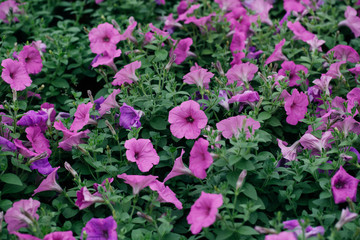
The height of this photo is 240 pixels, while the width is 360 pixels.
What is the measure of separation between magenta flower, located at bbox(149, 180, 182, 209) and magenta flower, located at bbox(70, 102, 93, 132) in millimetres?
596

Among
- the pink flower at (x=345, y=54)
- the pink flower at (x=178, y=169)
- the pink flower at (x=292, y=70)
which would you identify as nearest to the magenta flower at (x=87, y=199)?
the pink flower at (x=178, y=169)

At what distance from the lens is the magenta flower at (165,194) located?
223cm

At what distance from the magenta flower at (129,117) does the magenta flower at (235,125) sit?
0.49m

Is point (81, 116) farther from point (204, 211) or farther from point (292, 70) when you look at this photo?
point (292, 70)

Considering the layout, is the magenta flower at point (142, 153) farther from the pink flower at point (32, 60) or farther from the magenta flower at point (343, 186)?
the pink flower at point (32, 60)

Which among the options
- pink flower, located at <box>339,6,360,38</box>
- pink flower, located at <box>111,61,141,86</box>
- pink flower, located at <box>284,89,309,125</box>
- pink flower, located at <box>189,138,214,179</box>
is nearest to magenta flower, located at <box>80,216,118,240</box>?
pink flower, located at <box>189,138,214,179</box>

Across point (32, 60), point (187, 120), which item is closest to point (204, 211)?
point (187, 120)

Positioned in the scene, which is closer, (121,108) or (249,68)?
(121,108)

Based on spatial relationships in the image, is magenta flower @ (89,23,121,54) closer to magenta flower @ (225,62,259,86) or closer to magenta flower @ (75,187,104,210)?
magenta flower @ (225,62,259,86)

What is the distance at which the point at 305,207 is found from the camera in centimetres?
242

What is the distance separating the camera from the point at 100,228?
6.92ft

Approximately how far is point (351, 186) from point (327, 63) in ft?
3.88

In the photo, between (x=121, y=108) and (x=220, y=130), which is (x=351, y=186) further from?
(x=121, y=108)

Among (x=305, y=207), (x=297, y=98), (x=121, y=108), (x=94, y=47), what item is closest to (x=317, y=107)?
(x=297, y=98)
